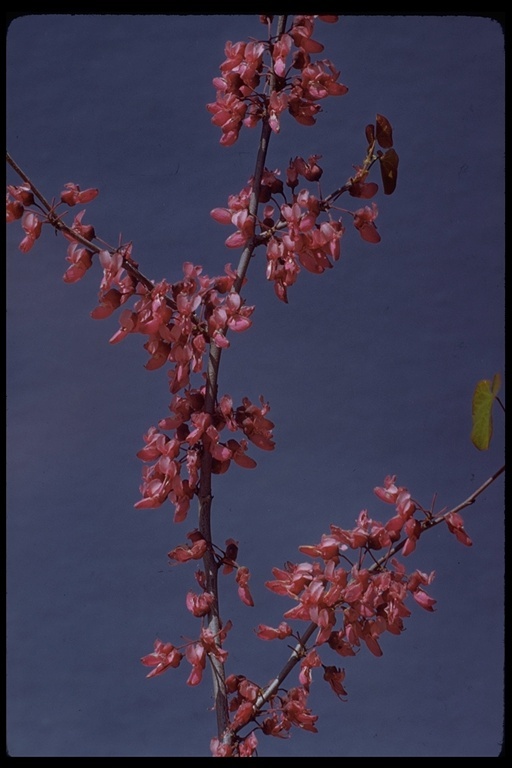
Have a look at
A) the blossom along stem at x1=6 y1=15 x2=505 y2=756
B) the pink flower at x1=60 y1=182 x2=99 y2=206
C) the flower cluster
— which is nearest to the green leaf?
the blossom along stem at x1=6 y1=15 x2=505 y2=756

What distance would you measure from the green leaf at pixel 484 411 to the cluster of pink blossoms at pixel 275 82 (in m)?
0.41

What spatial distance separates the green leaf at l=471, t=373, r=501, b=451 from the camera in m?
0.90

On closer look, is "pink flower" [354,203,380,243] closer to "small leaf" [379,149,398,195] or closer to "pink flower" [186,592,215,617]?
"small leaf" [379,149,398,195]

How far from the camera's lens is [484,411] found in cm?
91

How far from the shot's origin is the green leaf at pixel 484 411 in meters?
0.90

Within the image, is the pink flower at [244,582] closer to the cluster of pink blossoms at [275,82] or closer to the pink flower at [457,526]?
the pink flower at [457,526]

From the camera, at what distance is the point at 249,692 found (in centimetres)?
107

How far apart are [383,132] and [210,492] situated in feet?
1.50
